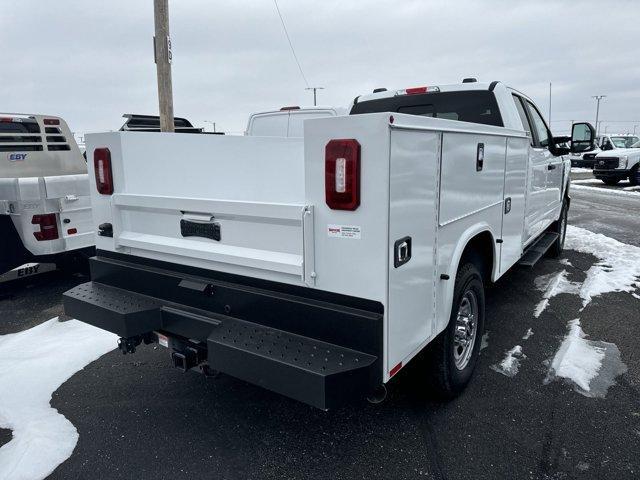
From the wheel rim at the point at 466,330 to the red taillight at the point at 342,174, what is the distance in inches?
56.3

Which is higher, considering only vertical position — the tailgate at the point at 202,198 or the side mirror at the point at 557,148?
the side mirror at the point at 557,148

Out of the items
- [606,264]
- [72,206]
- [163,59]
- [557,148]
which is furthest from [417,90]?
[163,59]

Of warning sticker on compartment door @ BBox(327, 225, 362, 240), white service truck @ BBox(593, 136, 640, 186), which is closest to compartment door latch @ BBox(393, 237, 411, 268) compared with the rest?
warning sticker on compartment door @ BBox(327, 225, 362, 240)

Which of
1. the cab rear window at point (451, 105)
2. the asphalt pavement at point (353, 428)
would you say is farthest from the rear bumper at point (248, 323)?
the cab rear window at point (451, 105)

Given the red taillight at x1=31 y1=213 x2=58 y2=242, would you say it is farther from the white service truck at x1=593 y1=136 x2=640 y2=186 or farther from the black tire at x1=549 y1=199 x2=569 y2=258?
the white service truck at x1=593 y1=136 x2=640 y2=186

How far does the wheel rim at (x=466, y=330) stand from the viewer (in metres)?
3.32

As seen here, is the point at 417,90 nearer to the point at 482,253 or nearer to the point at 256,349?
the point at 482,253

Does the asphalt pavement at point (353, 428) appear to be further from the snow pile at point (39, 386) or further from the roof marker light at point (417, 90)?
the roof marker light at point (417, 90)

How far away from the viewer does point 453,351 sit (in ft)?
10.2

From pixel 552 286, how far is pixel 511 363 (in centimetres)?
241

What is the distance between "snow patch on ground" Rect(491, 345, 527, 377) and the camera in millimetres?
3727

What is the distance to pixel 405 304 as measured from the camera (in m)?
2.37

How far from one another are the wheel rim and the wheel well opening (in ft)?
0.82

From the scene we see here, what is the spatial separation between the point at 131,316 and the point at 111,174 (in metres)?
0.93
